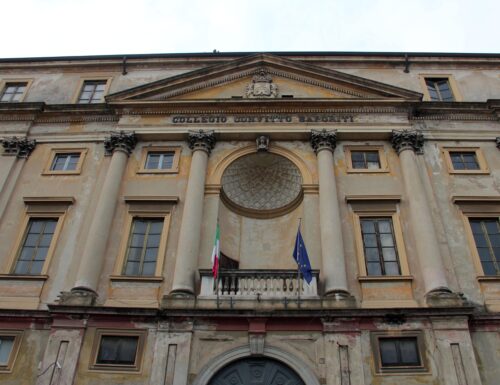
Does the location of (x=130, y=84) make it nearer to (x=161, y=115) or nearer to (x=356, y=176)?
(x=161, y=115)

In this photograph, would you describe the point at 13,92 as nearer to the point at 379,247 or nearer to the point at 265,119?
the point at 265,119

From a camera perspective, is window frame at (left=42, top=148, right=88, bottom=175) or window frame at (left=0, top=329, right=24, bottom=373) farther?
window frame at (left=42, top=148, right=88, bottom=175)

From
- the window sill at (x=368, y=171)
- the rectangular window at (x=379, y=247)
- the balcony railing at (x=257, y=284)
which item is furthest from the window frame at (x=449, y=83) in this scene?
the balcony railing at (x=257, y=284)

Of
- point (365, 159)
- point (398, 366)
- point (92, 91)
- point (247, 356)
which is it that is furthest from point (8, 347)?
point (365, 159)

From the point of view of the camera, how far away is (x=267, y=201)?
19062mm

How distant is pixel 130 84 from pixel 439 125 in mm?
13455

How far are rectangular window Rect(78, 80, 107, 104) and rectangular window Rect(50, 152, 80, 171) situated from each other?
3193 millimetres

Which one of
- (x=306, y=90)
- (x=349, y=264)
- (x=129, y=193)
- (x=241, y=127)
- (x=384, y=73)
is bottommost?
(x=349, y=264)

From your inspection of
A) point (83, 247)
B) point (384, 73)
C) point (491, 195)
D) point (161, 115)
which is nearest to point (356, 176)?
point (491, 195)

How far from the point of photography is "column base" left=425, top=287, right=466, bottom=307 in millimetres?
14156

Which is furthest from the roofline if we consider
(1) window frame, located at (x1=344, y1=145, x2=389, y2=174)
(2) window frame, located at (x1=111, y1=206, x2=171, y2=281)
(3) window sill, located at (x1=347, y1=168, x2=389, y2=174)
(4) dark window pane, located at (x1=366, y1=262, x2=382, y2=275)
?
(4) dark window pane, located at (x1=366, y1=262, x2=382, y2=275)

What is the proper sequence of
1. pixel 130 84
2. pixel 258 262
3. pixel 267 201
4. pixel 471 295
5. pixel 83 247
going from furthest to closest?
pixel 130 84, pixel 267 201, pixel 258 262, pixel 83 247, pixel 471 295

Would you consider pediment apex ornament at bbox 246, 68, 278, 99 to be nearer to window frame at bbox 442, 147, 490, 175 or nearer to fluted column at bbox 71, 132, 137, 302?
fluted column at bbox 71, 132, 137, 302

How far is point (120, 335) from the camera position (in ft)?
46.7
